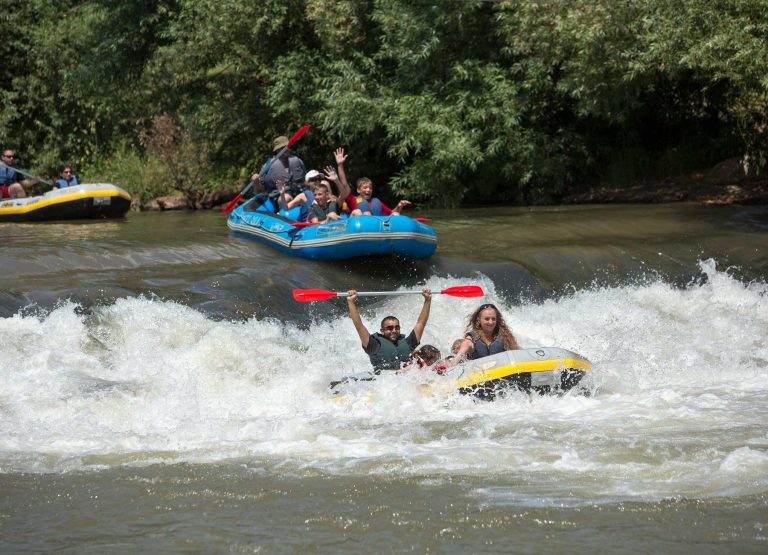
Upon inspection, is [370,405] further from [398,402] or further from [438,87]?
[438,87]

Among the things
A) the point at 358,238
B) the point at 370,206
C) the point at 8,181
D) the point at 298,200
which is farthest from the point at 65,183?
the point at 358,238

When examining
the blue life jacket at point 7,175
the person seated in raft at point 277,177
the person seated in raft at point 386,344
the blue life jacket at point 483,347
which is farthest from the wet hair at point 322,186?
the blue life jacket at point 7,175

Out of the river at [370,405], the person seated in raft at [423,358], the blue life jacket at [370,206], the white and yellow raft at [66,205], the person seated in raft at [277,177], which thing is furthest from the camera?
the white and yellow raft at [66,205]

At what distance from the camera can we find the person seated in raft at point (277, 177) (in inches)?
521

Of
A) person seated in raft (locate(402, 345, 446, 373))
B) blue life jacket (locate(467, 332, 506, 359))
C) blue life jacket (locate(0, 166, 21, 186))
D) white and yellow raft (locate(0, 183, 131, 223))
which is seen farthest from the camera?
blue life jacket (locate(0, 166, 21, 186))

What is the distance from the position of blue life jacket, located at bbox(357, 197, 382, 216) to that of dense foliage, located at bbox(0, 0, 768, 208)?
4991 millimetres

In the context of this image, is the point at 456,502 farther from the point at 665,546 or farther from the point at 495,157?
the point at 495,157

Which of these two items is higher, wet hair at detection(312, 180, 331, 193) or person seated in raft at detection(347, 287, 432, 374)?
wet hair at detection(312, 180, 331, 193)

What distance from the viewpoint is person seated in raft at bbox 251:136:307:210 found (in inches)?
521

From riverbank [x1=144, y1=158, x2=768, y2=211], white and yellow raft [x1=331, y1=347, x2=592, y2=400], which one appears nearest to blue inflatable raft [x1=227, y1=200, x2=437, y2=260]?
white and yellow raft [x1=331, y1=347, x2=592, y2=400]

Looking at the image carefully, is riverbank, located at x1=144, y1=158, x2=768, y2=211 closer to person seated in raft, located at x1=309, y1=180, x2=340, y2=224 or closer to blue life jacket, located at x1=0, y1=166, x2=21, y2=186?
person seated in raft, located at x1=309, y1=180, x2=340, y2=224

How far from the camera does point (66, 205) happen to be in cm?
1597

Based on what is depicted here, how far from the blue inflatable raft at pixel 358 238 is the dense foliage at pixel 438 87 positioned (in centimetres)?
512

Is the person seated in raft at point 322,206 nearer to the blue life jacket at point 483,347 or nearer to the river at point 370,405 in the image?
the river at point 370,405
